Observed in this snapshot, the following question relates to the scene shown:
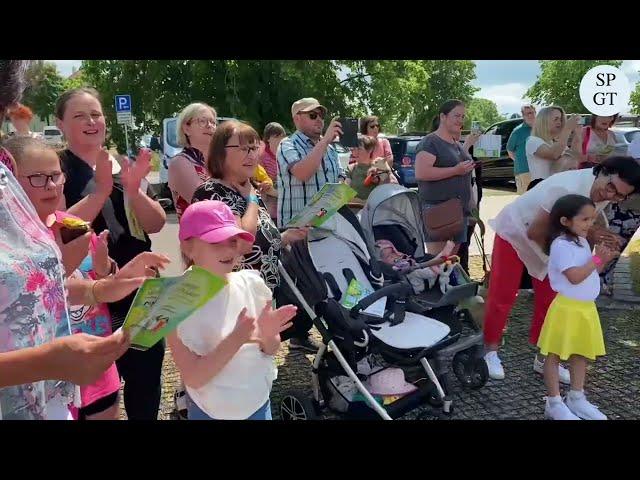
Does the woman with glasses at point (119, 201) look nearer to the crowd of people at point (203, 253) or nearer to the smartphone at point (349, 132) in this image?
the crowd of people at point (203, 253)

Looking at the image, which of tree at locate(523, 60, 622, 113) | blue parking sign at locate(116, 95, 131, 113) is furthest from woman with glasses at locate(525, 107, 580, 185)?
tree at locate(523, 60, 622, 113)

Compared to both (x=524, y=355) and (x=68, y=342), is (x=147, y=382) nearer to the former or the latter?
(x=68, y=342)

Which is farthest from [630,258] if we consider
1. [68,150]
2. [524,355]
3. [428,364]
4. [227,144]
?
[68,150]

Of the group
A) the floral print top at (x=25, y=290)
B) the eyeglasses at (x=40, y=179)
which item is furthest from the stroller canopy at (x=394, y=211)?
the floral print top at (x=25, y=290)

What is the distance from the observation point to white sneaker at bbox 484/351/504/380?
376 cm

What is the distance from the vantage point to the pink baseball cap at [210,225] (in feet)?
6.22

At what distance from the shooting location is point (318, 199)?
2996 millimetres

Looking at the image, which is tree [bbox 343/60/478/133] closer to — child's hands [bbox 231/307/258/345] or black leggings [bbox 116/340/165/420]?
black leggings [bbox 116/340/165/420]

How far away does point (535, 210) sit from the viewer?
141 inches

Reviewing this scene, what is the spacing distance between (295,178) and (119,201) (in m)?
1.45

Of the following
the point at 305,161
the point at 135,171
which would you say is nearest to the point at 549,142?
the point at 305,161

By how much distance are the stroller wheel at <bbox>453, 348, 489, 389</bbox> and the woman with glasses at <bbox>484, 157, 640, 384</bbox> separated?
23cm

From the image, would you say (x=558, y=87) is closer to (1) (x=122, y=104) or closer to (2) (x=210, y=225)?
(1) (x=122, y=104)

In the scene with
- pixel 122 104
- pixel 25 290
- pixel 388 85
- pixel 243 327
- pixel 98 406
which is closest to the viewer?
pixel 25 290
